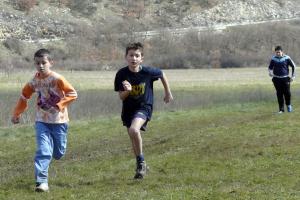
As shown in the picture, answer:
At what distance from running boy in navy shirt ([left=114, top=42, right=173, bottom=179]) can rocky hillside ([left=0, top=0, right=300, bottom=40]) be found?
194 ft

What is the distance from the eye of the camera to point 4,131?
20.2m

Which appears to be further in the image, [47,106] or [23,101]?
[23,101]

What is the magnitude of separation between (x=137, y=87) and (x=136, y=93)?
0.11 m

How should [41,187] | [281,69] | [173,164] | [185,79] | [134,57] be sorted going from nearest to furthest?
1. [41,187]
2. [134,57]
3. [173,164]
4. [281,69]
5. [185,79]

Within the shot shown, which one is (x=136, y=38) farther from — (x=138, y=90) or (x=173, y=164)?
(x=138, y=90)

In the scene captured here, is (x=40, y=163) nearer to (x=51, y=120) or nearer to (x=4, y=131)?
(x=51, y=120)

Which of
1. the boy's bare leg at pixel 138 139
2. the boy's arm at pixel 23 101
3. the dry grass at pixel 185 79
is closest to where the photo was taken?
the boy's arm at pixel 23 101

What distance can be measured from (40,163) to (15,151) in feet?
22.7

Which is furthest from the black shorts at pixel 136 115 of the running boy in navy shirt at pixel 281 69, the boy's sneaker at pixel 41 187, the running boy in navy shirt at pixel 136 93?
the running boy in navy shirt at pixel 281 69

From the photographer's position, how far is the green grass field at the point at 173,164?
8453 mm

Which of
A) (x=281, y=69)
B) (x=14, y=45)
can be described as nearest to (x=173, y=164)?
(x=281, y=69)

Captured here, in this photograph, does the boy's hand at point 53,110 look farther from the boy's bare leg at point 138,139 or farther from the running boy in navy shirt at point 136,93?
the boy's bare leg at point 138,139

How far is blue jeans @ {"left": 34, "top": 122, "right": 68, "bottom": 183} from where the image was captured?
8805 millimetres

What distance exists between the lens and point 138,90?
9.48m
